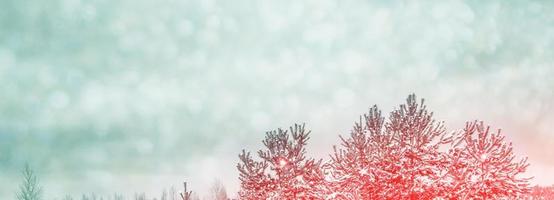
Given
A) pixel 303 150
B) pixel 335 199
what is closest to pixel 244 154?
pixel 303 150

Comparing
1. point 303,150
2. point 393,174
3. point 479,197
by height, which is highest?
point 303,150

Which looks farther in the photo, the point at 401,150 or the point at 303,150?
the point at 303,150

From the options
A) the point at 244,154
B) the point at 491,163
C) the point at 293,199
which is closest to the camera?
the point at 491,163

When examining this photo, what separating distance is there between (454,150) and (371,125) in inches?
135

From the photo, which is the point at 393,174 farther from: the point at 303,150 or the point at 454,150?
the point at 303,150

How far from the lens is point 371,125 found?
21.5 m

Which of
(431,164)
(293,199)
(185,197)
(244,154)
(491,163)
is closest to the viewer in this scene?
(185,197)

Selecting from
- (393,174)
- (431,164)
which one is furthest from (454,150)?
(393,174)

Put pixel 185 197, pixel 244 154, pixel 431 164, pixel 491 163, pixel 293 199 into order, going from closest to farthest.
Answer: pixel 185 197, pixel 491 163, pixel 431 164, pixel 293 199, pixel 244 154

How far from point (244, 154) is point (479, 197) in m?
10.5

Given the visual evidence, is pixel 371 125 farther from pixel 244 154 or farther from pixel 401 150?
pixel 244 154

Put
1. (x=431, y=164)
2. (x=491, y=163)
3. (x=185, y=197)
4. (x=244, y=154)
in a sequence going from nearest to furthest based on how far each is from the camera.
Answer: (x=185, y=197), (x=491, y=163), (x=431, y=164), (x=244, y=154)

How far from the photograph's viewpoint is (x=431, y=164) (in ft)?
67.6

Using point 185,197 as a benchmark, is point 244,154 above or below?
above
